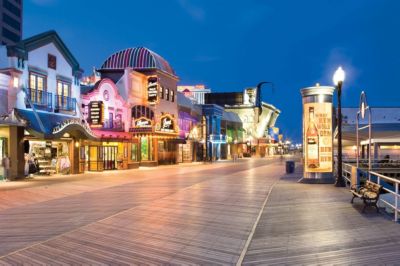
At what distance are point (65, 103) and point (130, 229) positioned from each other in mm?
22505

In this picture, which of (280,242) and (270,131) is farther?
(270,131)

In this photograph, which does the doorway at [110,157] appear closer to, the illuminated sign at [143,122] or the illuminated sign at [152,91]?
the illuminated sign at [143,122]

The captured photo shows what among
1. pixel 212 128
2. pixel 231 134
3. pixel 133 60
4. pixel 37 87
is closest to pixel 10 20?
pixel 231 134

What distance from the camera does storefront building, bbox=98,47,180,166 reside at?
41750 mm

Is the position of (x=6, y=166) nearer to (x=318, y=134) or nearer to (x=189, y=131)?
(x=318, y=134)

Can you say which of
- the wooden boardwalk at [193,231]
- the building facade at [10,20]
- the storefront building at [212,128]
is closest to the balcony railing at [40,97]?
the wooden boardwalk at [193,231]

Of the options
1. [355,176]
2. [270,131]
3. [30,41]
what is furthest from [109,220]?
[270,131]

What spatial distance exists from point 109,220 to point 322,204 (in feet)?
22.0

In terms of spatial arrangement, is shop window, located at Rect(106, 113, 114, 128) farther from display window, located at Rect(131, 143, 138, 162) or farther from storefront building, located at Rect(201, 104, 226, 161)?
storefront building, located at Rect(201, 104, 226, 161)

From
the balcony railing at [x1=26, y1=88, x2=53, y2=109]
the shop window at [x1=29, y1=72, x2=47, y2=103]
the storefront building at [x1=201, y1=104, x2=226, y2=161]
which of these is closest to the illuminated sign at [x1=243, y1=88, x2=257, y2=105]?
the storefront building at [x1=201, y1=104, x2=226, y2=161]

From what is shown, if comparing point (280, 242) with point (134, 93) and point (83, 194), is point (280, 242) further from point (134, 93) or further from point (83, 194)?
point (134, 93)

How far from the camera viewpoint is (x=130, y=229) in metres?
11.0

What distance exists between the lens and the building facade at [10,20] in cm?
11019

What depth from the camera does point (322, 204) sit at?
48.4 ft
